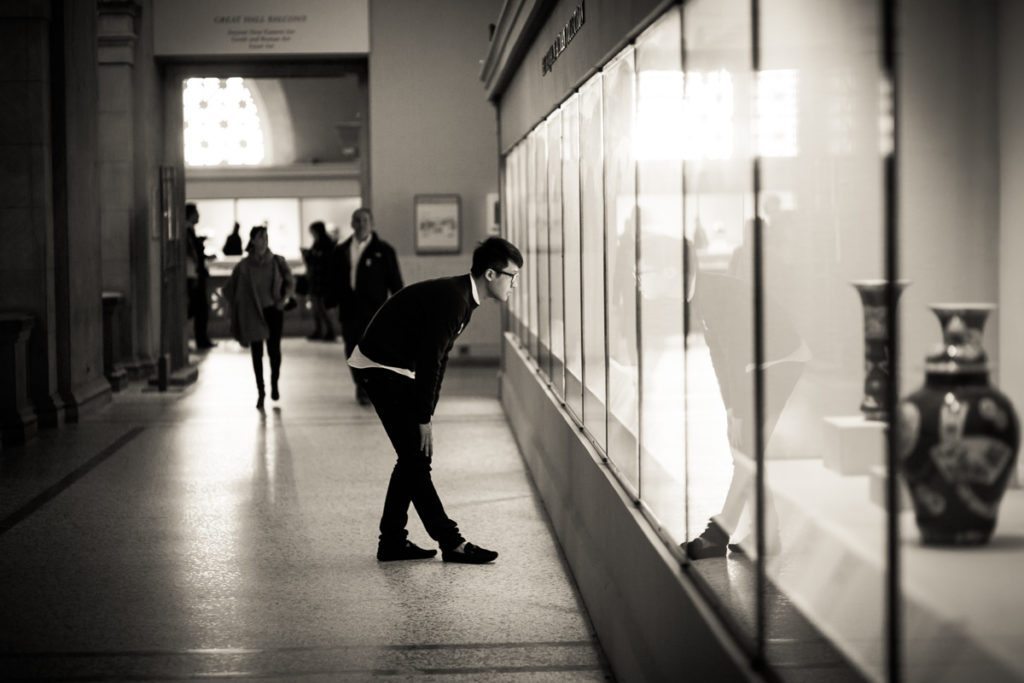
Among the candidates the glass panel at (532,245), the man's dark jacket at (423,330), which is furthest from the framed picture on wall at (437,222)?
the man's dark jacket at (423,330)

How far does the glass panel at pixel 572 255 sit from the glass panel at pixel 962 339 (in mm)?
2984

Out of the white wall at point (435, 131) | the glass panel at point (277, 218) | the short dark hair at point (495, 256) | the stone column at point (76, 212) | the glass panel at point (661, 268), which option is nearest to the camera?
the glass panel at point (661, 268)

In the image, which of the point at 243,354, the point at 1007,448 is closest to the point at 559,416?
the point at 1007,448

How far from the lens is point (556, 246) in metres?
8.48

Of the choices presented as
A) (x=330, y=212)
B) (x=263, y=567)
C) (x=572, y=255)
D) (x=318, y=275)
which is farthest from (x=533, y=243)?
(x=330, y=212)

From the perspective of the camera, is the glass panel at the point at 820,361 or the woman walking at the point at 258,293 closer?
the glass panel at the point at 820,361

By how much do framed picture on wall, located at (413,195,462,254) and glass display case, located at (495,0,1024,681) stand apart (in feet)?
43.1

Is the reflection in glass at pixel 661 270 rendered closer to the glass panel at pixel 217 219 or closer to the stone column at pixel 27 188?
the stone column at pixel 27 188

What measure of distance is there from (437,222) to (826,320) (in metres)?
14.2

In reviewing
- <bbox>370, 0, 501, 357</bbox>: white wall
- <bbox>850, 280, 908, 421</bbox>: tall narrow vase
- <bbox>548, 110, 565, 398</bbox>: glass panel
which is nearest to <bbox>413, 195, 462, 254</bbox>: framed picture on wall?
<bbox>370, 0, 501, 357</bbox>: white wall

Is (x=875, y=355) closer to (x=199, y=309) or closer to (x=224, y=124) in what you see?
(x=199, y=309)

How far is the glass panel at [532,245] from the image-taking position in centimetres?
982

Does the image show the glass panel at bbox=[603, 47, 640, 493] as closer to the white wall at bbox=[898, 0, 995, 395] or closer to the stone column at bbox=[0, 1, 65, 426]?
the white wall at bbox=[898, 0, 995, 395]

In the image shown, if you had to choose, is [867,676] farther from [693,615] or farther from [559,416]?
[559,416]
